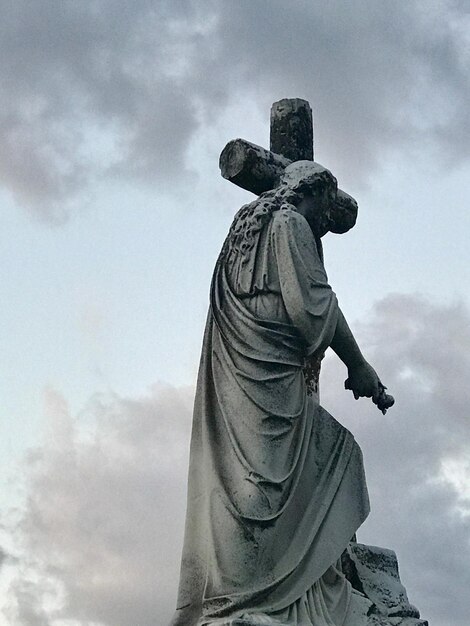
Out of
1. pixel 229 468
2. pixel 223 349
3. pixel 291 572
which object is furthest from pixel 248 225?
pixel 291 572

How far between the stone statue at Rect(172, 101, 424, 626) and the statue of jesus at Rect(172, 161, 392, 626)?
1 centimetres

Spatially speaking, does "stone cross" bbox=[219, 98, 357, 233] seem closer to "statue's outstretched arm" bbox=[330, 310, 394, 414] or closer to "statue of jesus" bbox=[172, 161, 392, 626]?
"statue of jesus" bbox=[172, 161, 392, 626]

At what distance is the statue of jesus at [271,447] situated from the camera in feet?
31.4

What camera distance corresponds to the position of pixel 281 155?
11.8 metres

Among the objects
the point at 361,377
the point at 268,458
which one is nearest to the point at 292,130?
the point at 361,377

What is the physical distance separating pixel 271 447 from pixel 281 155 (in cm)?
310

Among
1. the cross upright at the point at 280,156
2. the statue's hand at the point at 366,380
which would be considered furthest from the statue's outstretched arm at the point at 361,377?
the cross upright at the point at 280,156

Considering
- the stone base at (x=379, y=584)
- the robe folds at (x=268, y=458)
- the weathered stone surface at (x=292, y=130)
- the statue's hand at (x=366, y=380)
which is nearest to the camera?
the robe folds at (x=268, y=458)

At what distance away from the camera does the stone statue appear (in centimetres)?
958

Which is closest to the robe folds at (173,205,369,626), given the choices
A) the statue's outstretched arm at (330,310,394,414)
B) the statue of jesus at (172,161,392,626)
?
the statue of jesus at (172,161,392,626)

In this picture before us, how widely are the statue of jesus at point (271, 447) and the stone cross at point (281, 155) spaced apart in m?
0.38

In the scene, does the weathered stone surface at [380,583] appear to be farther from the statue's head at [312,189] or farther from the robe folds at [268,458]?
the statue's head at [312,189]

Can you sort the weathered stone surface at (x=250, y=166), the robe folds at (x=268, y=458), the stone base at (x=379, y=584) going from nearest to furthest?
1. the robe folds at (x=268, y=458)
2. the stone base at (x=379, y=584)
3. the weathered stone surface at (x=250, y=166)

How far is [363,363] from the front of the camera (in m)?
10.9
